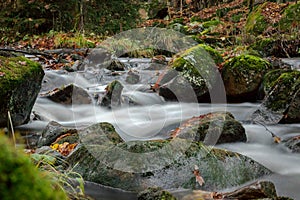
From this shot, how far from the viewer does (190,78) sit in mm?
7426

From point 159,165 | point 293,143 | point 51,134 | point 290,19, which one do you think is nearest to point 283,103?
point 293,143

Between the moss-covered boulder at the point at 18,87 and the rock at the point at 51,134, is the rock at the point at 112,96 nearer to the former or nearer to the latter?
the moss-covered boulder at the point at 18,87

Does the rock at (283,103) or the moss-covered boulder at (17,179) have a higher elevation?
the moss-covered boulder at (17,179)

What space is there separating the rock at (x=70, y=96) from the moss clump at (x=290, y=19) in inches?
295

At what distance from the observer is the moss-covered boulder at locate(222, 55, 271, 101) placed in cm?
742

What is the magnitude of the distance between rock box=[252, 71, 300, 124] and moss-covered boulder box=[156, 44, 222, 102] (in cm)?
151

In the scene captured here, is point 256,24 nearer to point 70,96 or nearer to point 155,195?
point 70,96

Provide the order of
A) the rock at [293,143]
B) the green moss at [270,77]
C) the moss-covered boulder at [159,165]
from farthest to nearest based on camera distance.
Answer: the green moss at [270,77]
the rock at [293,143]
the moss-covered boulder at [159,165]

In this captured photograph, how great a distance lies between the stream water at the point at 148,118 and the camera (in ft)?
13.2

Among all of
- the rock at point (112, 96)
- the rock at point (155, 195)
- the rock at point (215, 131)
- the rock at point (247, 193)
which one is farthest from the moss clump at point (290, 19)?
the rock at point (155, 195)

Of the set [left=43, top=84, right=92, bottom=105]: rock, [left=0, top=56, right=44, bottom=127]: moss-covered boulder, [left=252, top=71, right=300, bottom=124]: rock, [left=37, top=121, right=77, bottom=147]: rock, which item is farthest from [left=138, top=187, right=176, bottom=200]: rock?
[left=43, top=84, right=92, bottom=105]: rock

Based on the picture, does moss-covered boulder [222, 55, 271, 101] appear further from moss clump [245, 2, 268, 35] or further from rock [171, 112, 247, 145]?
moss clump [245, 2, 268, 35]

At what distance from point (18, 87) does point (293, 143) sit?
3928mm

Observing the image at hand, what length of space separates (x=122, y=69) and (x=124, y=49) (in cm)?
291
